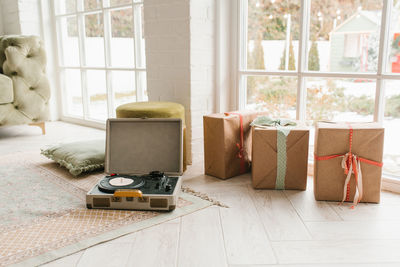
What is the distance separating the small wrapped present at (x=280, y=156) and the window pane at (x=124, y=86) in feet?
5.02

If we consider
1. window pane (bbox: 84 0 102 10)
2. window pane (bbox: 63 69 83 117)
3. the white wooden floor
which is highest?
window pane (bbox: 84 0 102 10)

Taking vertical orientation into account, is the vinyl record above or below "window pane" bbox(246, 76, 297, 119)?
below

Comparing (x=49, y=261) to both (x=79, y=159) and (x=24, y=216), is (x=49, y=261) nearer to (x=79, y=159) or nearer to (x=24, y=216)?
(x=24, y=216)

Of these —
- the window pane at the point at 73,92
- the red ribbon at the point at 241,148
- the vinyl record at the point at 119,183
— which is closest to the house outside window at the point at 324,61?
the red ribbon at the point at 241,148

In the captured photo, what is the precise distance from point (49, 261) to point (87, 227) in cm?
24

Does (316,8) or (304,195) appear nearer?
(304,195)

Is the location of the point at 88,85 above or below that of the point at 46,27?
below

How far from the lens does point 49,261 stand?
Answer: 4.05ft

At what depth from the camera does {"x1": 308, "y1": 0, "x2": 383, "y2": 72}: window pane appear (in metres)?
1.88

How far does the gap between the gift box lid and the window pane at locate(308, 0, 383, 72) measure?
2.97 ft

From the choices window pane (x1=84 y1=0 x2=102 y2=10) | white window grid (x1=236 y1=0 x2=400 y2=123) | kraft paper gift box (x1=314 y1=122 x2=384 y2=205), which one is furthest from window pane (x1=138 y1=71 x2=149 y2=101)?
kraft paper gift box (x1=314 y1=122 x2=384 y2=205)

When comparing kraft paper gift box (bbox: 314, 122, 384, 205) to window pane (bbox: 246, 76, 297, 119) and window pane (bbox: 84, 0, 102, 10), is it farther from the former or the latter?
window pane (bbox: 84, 0, 102, 10)

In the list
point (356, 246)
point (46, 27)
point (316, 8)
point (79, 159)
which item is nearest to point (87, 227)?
point (79, 159)

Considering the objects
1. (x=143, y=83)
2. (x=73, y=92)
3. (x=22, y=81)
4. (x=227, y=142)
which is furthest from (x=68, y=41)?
(x=227, y=142)
